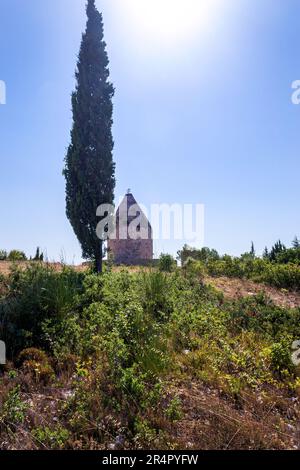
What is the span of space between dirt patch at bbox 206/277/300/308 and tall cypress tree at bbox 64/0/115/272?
12.4 ft

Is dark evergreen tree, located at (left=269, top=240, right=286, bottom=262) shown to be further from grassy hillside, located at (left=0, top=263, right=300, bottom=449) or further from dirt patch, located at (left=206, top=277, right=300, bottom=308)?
grassy hillside, located at (left=0, top=263, right=300, bottom=449)

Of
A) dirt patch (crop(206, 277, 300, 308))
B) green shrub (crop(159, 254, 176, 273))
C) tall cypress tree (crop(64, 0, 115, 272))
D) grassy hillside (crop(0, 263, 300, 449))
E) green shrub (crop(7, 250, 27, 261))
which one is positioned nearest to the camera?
grassy hillside (crop(0, 263, 300, 449))

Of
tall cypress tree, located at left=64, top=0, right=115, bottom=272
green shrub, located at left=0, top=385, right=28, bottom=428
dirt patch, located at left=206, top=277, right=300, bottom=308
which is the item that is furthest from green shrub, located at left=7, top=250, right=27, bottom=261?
green shrub, located at left=0, top=385, right=28, bottom=428

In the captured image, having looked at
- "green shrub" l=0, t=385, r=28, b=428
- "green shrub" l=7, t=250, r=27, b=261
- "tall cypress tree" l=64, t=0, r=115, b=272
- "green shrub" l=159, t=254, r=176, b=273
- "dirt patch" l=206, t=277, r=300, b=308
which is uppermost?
"tall cypress tree" l=64, t=0, r=115, b=272

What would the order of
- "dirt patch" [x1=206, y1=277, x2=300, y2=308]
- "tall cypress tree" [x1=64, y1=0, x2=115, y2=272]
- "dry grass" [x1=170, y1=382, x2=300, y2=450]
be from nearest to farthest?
1. "dry grass" [x1=170, y1=382, x2=300, y2=450]
2. "dirt patch" [x1=206, y1=277, x2=300, y2=308]
3. "tall cypress tree" [x1=64, y1=0, x2=115, y2=272]

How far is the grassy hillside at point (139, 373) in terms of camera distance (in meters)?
3.11

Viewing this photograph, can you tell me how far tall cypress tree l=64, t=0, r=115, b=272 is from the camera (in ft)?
31.8

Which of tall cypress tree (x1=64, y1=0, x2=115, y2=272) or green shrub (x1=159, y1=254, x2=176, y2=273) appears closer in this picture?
tall cypress tree (x1=64, y1=0, x2=115, y2=272)

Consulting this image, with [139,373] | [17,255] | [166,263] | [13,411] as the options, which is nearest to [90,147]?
[166,263]

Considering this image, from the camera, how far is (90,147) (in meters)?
9.90

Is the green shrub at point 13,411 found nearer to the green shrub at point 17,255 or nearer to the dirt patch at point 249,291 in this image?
the dirt patch at point 249,291

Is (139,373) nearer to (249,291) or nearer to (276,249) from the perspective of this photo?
(249,291)

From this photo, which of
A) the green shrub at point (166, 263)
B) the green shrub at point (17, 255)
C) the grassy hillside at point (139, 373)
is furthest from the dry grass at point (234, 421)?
the green shrub at point (17, 255)

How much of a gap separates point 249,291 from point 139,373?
6.48 m
